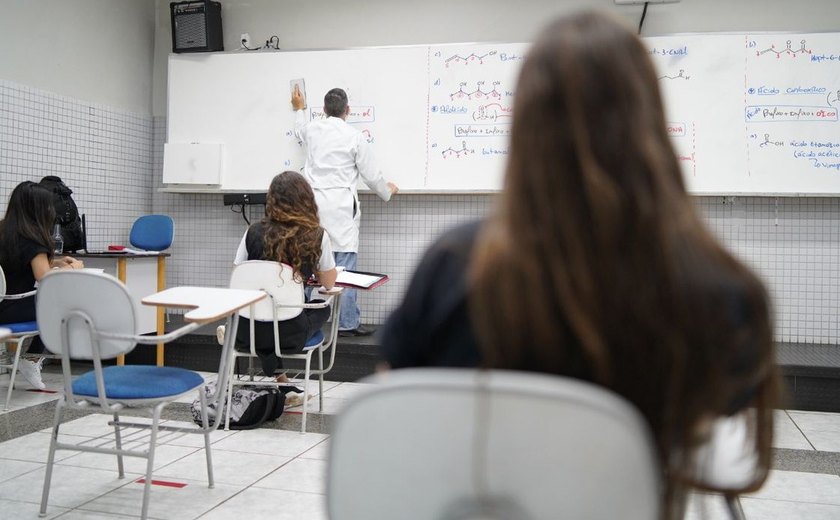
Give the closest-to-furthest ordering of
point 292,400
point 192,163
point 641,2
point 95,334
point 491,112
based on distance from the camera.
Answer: point 95,334 → point 292,400 → point 641,2 → point 491,112 → point 192,163

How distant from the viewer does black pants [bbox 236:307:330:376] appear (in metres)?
3.38

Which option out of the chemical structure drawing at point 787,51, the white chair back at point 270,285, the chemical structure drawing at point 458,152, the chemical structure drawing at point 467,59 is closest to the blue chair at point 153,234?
the chemical structure drawing at point 458,152

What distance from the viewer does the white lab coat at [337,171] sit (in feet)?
15.9

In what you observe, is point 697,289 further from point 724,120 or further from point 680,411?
point 724,120

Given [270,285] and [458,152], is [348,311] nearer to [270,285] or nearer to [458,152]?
[458,152]

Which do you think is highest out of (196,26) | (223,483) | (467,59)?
(196,26)

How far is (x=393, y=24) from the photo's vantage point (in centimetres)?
543

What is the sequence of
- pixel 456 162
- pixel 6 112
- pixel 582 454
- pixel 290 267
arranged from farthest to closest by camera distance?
pixel 456 162, pixel 6 112, pixel 290 267, pixel 582 454

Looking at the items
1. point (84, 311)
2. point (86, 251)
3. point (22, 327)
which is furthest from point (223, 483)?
point (86, 251)

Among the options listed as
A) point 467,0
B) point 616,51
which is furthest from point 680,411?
point 467,0

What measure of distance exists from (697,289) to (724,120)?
433 centimetres

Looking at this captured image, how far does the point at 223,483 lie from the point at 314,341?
0.95 meters

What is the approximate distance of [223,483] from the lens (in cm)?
274

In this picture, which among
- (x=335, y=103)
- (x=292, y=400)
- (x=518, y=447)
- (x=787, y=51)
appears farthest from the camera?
(x=335, y=103)
